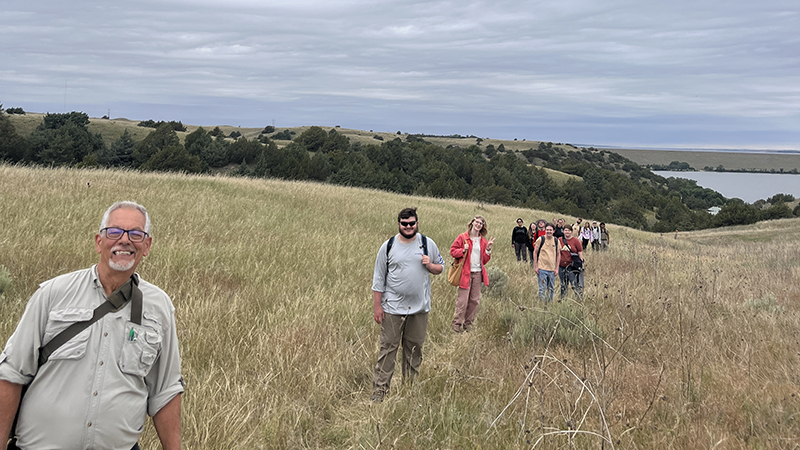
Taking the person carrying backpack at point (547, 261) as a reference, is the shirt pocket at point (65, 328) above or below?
above

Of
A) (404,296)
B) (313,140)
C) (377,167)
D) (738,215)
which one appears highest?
(313,140)

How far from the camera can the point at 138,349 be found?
1.89 m

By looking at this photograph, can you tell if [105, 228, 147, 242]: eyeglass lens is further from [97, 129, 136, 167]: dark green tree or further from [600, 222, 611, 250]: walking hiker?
[97, 129, 136, 167]: dark green tree

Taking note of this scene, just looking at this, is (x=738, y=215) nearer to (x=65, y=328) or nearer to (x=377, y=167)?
(x=377, y=167)

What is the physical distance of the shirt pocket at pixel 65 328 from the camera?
68.9 inches

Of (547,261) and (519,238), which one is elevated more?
(547,261)

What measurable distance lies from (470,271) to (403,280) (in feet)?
7.94

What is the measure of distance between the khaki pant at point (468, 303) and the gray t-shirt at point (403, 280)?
2122 mm

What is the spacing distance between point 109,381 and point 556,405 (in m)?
3.56

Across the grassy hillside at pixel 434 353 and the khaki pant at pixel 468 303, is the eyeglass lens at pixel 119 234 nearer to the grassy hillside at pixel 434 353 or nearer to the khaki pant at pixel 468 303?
the grassy hillside at pixel 434 353

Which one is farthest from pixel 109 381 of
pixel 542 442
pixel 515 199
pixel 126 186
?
pixel 515 199

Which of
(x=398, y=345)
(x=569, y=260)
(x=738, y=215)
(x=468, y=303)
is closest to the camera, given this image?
(x=398, y=345)

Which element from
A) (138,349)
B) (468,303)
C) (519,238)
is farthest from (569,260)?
(138,349)

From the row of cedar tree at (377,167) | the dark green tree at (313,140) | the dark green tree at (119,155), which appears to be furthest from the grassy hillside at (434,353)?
the dark green tree at (313,140)
